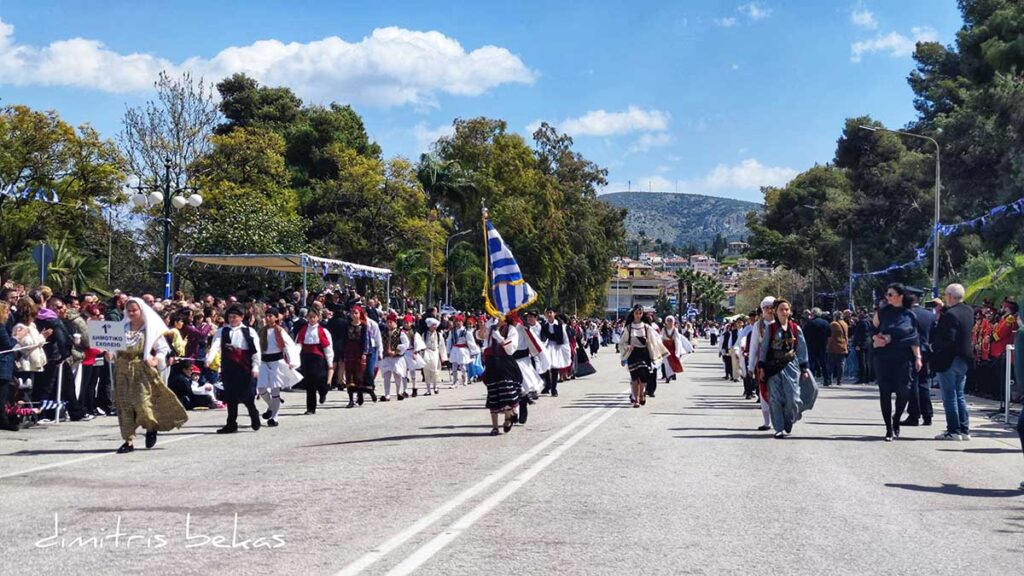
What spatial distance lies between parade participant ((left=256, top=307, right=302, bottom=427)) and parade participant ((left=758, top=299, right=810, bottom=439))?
6749 mm

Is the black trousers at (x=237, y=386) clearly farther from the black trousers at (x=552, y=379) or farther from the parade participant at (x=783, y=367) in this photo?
the black trousers at (x=552, y=379)

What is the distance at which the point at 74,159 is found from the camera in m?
49.9

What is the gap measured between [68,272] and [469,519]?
31.9m

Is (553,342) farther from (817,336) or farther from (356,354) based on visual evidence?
(817,336)

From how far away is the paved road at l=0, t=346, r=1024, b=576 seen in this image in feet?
23.0

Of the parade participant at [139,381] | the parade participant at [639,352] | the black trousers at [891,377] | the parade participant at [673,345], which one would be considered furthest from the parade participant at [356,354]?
the black trousers at [891,377]

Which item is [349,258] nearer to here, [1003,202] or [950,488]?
[1003,202]

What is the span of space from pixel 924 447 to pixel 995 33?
1405 inches

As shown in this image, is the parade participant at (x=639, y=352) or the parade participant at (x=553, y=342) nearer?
the parade participant at (x=639, y=352)

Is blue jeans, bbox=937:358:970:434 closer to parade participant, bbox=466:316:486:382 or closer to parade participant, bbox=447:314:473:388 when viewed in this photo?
parade participant, bbox=447:314:473:388

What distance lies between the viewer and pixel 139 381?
13016mm

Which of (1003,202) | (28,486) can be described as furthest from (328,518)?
(1003,202)

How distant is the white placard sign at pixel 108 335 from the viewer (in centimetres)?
1324

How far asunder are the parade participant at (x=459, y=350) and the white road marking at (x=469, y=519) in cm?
1591
